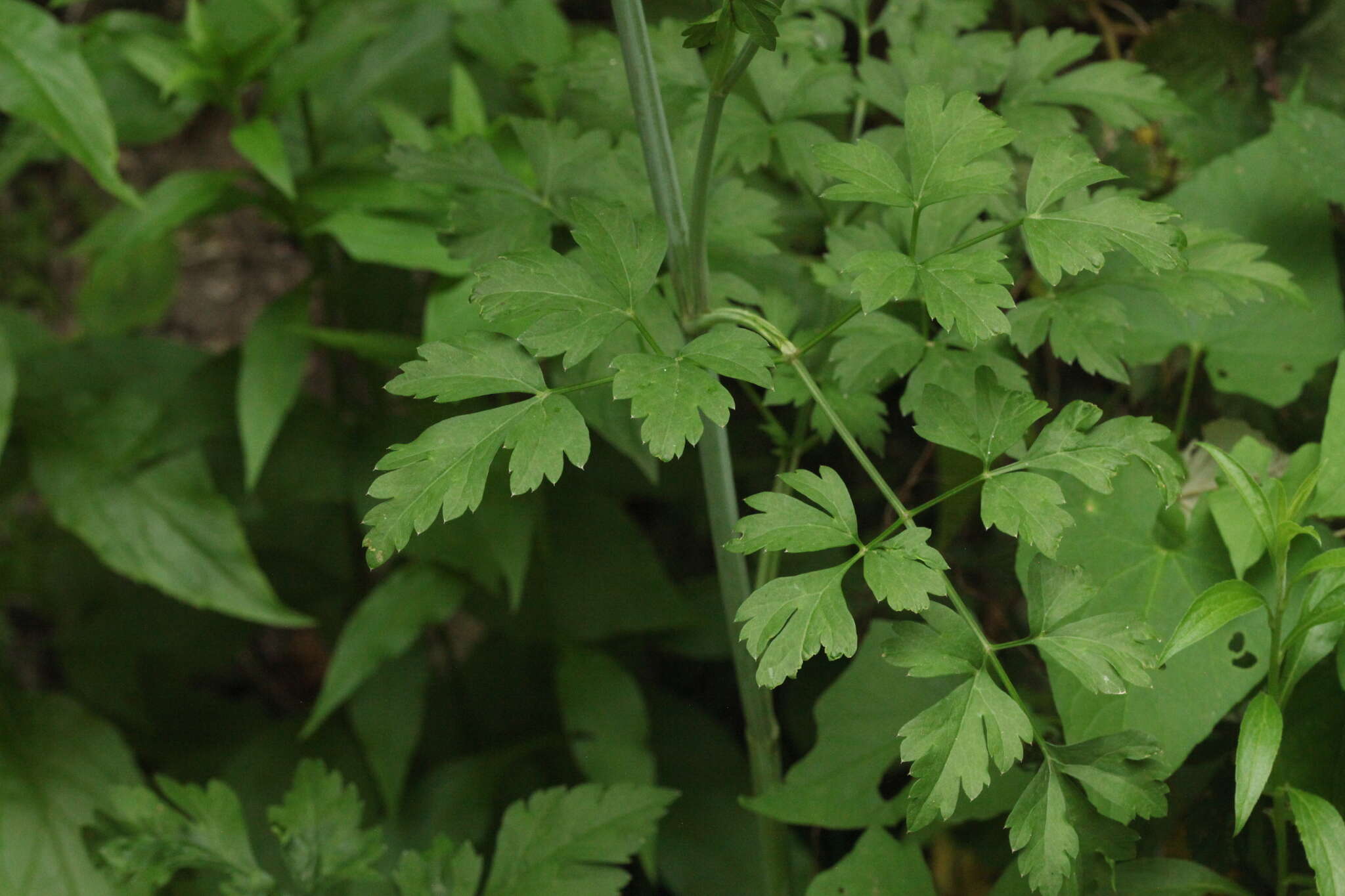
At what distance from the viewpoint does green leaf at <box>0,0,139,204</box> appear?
127cm

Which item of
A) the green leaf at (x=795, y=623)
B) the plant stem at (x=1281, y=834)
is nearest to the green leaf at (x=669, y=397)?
the green leaf at (x=795, y=623)

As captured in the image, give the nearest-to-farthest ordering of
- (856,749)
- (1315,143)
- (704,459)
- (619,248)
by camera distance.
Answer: (619,248) → (704,459) → (856,749) → (1315,143)

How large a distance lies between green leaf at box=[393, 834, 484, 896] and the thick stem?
28 centimetres

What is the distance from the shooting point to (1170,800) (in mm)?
1109

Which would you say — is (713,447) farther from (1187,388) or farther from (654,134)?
(1187,388)

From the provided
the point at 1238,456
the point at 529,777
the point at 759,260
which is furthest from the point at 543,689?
the point at 1238,456

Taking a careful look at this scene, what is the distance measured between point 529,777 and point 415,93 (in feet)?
3.42

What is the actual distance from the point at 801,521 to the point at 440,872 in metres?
0.55

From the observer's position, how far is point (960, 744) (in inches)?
28.7

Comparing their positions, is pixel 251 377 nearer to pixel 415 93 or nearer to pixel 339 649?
pixel 339 649

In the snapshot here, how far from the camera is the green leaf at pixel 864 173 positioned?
801mm

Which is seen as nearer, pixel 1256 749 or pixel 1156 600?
pixel 1256 749

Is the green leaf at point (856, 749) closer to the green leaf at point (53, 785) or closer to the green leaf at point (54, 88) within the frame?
the green leaf at point (53, 785)

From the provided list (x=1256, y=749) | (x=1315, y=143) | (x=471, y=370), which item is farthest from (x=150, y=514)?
(x=1315, y=143)
